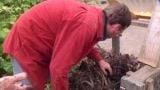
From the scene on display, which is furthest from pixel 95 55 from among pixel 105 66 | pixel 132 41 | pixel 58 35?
pixel 132 41

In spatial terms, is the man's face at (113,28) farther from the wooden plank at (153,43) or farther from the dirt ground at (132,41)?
the dirt ground at (132,41)

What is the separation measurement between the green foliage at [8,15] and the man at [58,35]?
1239 mm

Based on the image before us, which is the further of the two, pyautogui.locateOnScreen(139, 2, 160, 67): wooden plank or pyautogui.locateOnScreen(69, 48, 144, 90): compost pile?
pyautogui.locateOnScreen(69, 48, 144, 90): compost pile

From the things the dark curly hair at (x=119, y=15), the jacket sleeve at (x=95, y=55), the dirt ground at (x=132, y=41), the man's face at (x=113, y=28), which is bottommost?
the dirt ground at (x=132, y=41)

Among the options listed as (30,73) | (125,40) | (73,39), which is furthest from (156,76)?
(125,40)

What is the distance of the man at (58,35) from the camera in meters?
3.11

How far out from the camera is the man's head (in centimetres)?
325

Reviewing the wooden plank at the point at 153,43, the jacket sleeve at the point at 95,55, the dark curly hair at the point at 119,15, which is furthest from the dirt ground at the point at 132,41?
the dark curly hair at the point at 119,15

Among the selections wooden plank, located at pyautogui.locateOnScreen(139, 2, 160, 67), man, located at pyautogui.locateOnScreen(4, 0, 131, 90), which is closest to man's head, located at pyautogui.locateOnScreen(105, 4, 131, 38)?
man, located at pyautogui.locateOnScreen(4, 0, 131, 90)

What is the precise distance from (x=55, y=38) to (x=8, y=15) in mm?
2205

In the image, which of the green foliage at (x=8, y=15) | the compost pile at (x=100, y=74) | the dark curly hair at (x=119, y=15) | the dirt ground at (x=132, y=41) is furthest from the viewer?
the dirt ground at (x=132, y=41)

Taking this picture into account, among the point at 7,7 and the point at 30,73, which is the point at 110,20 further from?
the point at 7,7

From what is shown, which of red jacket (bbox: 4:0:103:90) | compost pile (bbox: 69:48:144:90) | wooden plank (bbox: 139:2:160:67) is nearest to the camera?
red jacket (bbox: 4:0:103:90)

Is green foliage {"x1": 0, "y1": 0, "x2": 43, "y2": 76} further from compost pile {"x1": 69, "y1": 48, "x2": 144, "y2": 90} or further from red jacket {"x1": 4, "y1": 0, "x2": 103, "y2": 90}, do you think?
red jacket {"x1": 4, "y1": 0, "x2": 103, "y2": 90}
